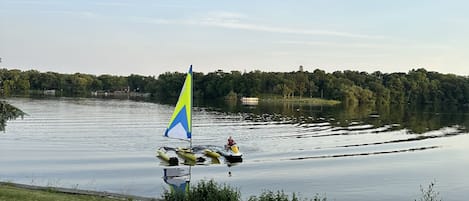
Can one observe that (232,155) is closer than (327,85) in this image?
Yes

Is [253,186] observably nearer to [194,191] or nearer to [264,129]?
[194,191]

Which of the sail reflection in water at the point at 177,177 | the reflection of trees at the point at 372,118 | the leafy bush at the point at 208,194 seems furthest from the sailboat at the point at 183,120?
the reflection of trees at the point at 372,118

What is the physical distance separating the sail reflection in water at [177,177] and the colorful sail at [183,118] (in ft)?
6.48

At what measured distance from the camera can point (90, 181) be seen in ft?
68.3

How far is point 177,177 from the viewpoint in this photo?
22.6 metres

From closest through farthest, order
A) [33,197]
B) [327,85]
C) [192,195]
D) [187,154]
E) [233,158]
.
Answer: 1. [192,195]
2. [33,197]
3. [187,154]
4. [233,158]
5. [327,85]

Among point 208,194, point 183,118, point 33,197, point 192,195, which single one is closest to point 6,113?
point 33,197

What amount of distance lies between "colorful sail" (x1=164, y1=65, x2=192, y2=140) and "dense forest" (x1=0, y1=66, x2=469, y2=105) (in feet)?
393

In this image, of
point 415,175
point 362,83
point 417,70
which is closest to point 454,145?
point 415,175

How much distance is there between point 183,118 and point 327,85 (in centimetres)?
13383

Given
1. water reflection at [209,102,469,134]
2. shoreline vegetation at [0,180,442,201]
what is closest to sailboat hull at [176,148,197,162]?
shoreline vegetation at [0,180,442,201]

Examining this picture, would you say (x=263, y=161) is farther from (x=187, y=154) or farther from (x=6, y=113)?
(x=6, y=113)

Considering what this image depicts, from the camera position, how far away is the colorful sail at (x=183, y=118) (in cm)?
2552

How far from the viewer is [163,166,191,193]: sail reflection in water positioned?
20.6 meters
